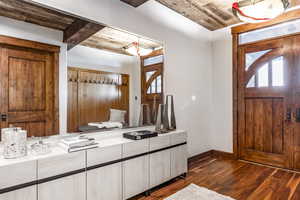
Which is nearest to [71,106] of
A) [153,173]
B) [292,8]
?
[153,173]

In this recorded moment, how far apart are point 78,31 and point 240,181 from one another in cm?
313

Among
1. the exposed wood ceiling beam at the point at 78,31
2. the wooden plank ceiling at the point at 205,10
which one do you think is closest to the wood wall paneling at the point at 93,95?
the exposed wood ceiling beam at the point at 78,31

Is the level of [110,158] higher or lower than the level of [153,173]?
higher

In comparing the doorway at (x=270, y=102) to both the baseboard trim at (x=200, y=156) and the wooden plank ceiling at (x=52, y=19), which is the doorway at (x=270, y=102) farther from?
the wooden plank ceiling at (x=52, y=19)

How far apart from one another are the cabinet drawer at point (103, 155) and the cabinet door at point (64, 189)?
16 cm

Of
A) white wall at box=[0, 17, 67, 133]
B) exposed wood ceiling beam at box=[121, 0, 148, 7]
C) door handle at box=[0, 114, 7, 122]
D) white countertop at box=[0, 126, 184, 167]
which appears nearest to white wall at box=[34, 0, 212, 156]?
exposed wood ceiling beam at box=[121, 0, 148, 7]

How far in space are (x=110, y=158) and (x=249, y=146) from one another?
2.95m

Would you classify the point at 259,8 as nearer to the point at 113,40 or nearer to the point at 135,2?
the point at 135,2

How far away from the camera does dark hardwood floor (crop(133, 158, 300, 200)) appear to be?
2.38 meters

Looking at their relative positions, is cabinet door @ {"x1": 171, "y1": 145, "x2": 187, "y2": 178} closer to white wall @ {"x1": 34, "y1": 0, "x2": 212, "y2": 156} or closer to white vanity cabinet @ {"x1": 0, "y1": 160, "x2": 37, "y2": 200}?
white wall @ {"x1": 34, "y1": 0, "x2": 212, "y2": 156}

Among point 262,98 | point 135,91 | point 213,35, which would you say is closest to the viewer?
point 135,91

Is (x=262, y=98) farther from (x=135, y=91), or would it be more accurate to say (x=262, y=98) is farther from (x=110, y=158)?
(x=110, y=158)

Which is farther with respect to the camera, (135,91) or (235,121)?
(235,121)

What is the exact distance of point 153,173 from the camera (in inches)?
96.5
